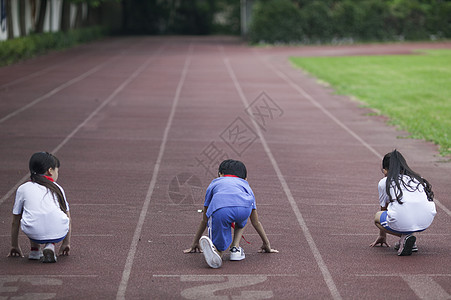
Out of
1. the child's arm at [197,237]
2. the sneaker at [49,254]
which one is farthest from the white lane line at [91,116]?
the child's arm at [197,237]

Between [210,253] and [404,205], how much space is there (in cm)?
186

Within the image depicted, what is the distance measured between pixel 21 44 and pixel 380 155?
23289mm

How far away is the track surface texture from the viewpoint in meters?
5.85

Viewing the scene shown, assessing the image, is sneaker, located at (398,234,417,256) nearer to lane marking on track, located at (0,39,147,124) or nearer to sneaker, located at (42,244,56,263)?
sneaker, located at (42,244,56,263)

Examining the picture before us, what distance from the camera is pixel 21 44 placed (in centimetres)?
3155

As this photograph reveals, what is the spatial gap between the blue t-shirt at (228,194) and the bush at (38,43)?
2401cm

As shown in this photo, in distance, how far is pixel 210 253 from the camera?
6074mm

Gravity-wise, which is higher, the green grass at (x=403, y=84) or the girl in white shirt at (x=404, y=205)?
the girl in white shirt at (x=404, y=205)

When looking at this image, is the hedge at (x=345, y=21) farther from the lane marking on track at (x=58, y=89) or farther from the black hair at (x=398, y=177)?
the black hair at (x=398, y=177)

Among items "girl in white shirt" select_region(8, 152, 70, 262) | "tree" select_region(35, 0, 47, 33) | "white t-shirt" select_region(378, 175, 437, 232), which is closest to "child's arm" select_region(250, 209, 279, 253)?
"white t-shirt" select_region(378, 175, 437, 232)

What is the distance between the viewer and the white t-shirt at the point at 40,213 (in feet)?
20.3

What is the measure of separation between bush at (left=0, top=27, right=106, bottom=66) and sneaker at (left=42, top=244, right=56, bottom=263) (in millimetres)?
23861

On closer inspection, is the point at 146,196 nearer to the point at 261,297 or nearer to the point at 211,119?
the point at 261,297

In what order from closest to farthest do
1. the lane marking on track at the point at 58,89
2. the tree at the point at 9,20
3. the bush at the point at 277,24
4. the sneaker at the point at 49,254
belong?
the sneaker at the point at 49,254, the lane marking on track at the point at 58,89, the tree at the point at 9,20, the bush at the point at 277,24
